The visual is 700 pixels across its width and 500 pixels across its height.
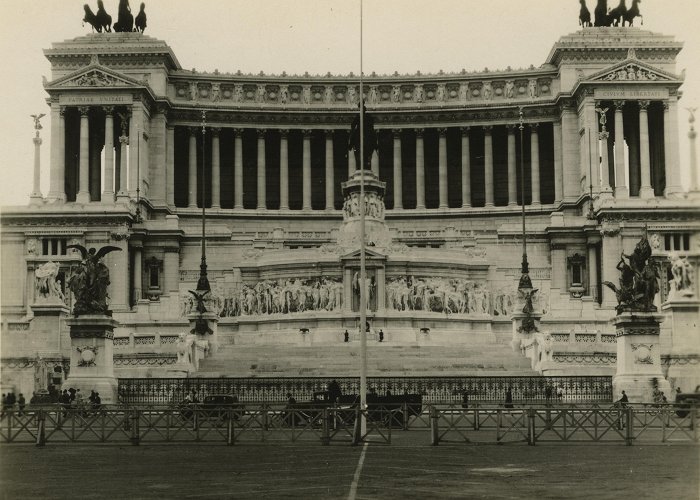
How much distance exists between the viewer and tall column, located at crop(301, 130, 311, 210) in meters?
101

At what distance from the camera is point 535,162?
99.1 meters

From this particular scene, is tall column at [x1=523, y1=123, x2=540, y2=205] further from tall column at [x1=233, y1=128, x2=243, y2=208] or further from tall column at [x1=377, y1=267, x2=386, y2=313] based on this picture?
tall column at [x1=377, y1=267, x2=386, y2=313]

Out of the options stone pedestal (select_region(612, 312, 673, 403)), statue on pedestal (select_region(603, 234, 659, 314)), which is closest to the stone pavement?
stone pedestal (select_region(612, 312, 673, 403))

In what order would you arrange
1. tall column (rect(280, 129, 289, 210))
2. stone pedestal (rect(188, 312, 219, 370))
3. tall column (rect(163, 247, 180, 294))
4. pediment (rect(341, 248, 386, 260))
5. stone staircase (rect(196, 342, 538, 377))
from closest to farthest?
1. stone staircase (rect(196, 342, 538, 377))
2. stone pedestal (rect(188, 312, 219, 370))
3. pediment (rect(341, 248, 386, 260))
4. tall column (rect(163, 247, 180, 294))
5. tall column (rect(280, 129, 289, 210))

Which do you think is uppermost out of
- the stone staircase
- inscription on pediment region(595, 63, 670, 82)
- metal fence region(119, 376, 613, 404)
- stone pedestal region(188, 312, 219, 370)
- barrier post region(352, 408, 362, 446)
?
inscription on pediment region(595, 63, 670, 82)

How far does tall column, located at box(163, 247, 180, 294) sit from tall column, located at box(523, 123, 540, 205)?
95.6 feet

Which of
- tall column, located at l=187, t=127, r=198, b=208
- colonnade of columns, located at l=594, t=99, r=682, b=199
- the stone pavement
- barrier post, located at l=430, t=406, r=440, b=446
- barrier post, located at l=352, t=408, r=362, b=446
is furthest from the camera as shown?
tall column, located at l=187, t=127, r=198, b=208

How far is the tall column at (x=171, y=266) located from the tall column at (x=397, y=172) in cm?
2170

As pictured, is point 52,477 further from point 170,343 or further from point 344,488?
point 170,343

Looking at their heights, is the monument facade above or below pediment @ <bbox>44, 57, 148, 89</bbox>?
below

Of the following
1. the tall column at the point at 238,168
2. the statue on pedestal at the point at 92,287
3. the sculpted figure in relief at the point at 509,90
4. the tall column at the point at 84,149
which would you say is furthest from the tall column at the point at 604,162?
the statue on pedestal at the point at 92,287

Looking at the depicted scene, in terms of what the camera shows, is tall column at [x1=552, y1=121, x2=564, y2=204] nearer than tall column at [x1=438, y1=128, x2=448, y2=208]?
Yes

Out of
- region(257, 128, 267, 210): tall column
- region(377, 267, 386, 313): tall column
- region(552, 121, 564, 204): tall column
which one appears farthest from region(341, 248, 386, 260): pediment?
region(257, 128, 267, 210): tall column

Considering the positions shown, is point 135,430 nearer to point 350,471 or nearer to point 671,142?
point 350,471
